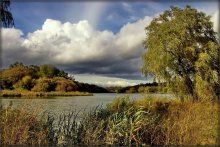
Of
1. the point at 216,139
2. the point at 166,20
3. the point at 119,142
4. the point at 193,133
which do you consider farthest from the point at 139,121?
the point at 166,20

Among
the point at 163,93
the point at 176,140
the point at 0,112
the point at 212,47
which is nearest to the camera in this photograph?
the point at 0,112

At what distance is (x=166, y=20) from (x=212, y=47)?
3.04 meters

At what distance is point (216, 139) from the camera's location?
29.8ft

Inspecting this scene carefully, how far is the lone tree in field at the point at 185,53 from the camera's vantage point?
20.7 meters

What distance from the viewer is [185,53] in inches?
823

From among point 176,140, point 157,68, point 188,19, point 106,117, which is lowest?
point 176,140

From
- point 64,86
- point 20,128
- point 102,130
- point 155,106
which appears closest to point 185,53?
point 155,106

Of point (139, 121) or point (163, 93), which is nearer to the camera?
point (139, 121)

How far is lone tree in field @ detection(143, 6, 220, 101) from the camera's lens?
20656mm

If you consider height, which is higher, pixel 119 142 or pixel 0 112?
pixel 0 112

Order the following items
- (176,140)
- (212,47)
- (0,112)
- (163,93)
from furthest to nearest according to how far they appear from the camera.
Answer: (163,93)
(212,47)
(176,140)
(0,112)

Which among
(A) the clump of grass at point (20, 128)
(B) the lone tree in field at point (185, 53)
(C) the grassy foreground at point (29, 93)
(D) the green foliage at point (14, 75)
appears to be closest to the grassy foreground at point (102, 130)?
(A) the clump of grass at point (20, 128)

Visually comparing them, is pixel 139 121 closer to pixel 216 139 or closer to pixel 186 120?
pixel 186 120

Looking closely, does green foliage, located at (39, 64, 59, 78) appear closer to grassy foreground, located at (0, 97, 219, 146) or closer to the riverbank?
the riverbank
